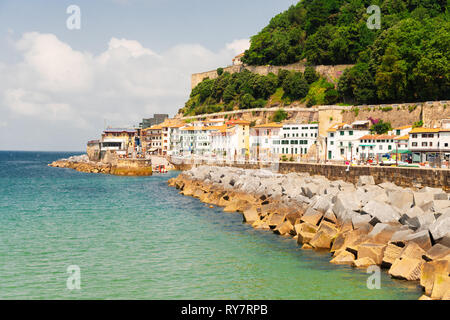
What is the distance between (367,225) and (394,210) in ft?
5.72

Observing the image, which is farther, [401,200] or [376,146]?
[376,146]

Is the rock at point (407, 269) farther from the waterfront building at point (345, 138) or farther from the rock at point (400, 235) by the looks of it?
the waterfront building at point (345, 138)

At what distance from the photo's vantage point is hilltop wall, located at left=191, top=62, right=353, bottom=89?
76812 millimetres

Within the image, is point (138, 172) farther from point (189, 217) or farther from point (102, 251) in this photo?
point (102, 251)

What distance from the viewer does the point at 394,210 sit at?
18.6m

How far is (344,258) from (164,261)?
665 cm

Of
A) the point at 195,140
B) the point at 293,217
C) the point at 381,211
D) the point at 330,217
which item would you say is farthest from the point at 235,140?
the point at 381,211

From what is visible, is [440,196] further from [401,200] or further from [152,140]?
[152,140]

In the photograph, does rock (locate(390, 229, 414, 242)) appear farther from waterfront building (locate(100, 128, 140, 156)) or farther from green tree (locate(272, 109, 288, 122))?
waterfront building (locate(100, 128, 140, 156))

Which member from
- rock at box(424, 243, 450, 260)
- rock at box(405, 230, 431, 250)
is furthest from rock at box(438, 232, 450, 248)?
rock at box(424, 243, 450, 260)

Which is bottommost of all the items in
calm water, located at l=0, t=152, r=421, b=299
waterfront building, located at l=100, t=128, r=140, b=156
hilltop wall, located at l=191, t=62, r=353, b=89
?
calm water, located at l=0, t=152, r=421, b=299

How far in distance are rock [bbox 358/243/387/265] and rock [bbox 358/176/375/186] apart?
48.1 ft

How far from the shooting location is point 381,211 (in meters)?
18.4

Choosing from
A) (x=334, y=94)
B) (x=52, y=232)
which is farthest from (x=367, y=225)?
(x=334, y=94)
